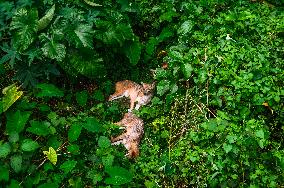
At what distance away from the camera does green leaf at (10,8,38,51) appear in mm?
3803

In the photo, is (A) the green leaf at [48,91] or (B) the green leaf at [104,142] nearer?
(B) the green leaf at [104,142]

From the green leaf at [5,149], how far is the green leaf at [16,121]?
0.16 meters

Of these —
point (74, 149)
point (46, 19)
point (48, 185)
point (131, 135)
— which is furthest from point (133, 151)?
point (46, 19)

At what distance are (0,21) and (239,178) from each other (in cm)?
312

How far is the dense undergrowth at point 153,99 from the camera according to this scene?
11.4 ft

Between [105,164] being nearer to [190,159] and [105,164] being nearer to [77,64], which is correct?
[190,159]

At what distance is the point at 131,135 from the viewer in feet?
13.1

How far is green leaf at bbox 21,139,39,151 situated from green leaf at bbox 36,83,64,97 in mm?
581

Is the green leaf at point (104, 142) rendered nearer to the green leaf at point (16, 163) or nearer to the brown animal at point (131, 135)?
the brown animal at point (131, 135)

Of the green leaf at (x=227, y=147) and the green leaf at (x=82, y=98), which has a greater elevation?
the green leaf at (x=227, y=147)

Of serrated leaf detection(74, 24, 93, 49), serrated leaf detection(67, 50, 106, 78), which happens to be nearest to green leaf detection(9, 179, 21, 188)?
serrated leaf detection(67, 50, 106, 78)

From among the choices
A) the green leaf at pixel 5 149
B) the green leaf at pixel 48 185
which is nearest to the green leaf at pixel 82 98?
the green leaf at pixel 5 149

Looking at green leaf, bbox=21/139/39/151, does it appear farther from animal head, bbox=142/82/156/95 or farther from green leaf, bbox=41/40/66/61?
animal head, bbox=142/82/156/95

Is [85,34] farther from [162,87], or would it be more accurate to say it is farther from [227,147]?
[227,147]
